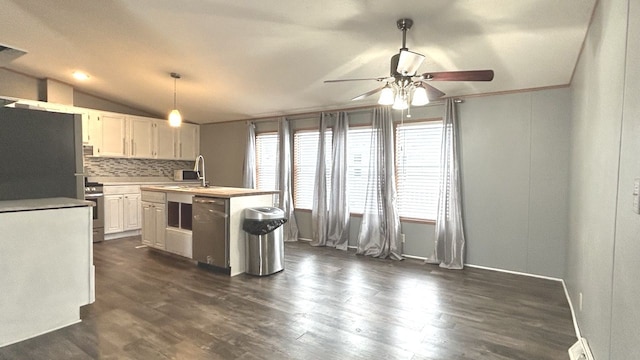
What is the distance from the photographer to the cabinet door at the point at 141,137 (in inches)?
247

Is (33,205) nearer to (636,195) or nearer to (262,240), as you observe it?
(262,240)

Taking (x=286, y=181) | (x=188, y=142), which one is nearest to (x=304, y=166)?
(x=286, y=181)

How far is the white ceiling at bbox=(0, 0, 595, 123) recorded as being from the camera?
100 inches

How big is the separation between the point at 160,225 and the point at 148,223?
0.35 m

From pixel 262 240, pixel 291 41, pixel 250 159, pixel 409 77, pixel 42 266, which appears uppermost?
pixel 291 41

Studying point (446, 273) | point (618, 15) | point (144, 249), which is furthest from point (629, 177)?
point (144, 249)

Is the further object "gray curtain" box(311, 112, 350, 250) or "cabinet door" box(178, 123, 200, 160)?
"cabinet door" box(178, 123, 200, 160)

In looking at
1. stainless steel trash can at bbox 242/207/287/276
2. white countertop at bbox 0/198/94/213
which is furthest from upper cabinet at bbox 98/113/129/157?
stainless steel trash can at bbox 242/207/287/276

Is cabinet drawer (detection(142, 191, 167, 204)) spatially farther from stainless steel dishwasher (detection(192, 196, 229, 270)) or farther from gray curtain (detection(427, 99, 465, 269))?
gray curtain (detection(427, 99, 465, 269))

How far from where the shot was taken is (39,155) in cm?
283

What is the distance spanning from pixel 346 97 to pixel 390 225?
6.60 ft

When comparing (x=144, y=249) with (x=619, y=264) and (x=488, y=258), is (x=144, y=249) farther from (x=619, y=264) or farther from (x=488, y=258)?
(x=619, y=264)

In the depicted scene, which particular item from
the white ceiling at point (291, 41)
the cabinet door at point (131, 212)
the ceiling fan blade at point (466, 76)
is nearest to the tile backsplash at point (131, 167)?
the cabinet door at point (131, 212)

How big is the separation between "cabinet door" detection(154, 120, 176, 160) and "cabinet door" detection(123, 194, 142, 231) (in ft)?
3.54
